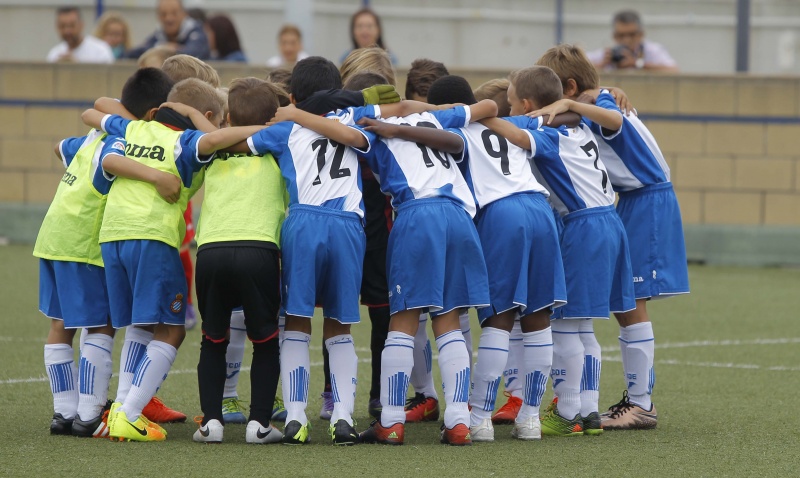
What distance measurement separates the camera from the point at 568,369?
5.72 m

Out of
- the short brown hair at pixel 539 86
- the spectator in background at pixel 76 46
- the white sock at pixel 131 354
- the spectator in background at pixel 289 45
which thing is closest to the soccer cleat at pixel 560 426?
the short brown hair at pixel 539 86

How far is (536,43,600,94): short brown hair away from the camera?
6.21 m

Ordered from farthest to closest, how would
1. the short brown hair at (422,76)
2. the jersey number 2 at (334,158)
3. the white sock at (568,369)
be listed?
the short brown hair at (422,76) → the white sock at (568,369) → the jersey number 2 at (334,158)

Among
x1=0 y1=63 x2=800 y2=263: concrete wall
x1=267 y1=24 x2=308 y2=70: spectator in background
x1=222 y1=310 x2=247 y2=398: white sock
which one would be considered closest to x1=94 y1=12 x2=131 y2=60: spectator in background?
x1=0 y1=63 x2=800 y2=263: concrete wall

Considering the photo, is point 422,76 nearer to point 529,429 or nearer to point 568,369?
point 568,369

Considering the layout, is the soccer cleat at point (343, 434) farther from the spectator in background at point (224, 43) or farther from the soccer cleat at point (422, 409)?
the spectator in background at point (224, 43)

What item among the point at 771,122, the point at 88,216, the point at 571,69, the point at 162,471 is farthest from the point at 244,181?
the point at 771,122

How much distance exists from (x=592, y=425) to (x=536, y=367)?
489 mm

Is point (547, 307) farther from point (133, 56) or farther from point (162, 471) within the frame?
point (133, 56)

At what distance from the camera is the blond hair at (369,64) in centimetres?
645

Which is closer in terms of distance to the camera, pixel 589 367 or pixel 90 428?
pixel 90 428

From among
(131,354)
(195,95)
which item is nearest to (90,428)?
(131,354)

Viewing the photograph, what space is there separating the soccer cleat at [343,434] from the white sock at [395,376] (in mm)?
143

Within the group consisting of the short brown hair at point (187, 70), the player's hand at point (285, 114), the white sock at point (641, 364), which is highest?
the short brown hair at point (187, 70)
